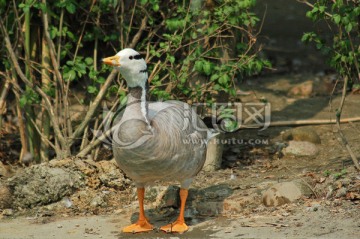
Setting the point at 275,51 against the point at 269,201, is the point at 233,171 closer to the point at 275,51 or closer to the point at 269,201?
the point at 269,201

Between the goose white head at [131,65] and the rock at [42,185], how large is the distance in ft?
5.66

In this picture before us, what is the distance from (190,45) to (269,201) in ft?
7.22

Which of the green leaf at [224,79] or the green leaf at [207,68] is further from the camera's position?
the green leaf at [224,79]

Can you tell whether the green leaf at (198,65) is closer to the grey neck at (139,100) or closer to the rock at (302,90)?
the grey neck at (139,100)

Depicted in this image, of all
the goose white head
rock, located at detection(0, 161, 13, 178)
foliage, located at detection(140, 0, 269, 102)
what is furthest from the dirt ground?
the goose white head

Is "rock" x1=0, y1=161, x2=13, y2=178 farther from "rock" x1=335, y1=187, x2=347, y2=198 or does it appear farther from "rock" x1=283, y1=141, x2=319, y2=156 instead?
"rock" x1=335, y1=187, x2=347, y2=198

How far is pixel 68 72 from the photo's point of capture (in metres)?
8.23

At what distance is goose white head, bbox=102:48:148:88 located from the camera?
6.48 m

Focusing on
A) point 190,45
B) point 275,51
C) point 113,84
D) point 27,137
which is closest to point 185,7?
point 190,45

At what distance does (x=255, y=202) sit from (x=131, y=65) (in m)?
1.92

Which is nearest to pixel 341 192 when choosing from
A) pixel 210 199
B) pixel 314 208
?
pixel 314 208

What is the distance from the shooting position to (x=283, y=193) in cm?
725

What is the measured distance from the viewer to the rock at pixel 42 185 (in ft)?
25.6

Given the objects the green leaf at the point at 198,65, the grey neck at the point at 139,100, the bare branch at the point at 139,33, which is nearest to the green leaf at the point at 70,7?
the bare branch at the point at 139,33
